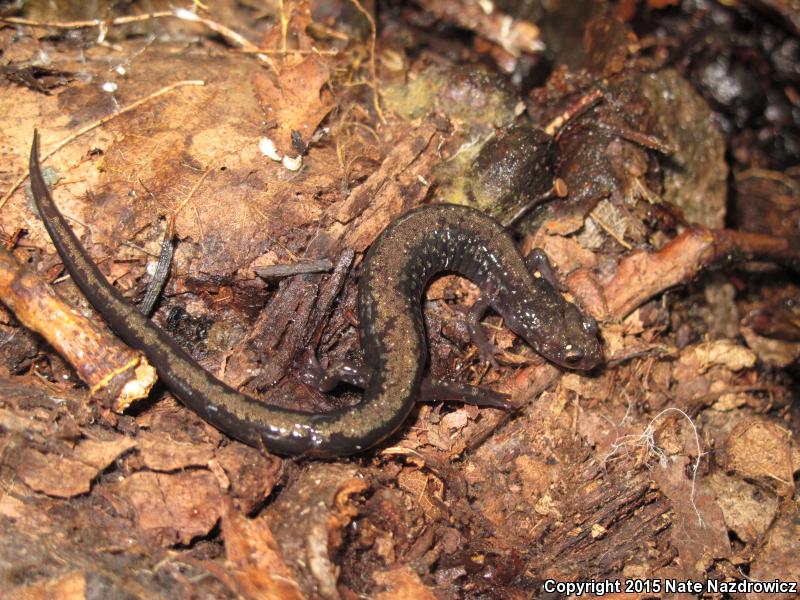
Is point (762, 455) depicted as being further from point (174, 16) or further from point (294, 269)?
point (174, 16)

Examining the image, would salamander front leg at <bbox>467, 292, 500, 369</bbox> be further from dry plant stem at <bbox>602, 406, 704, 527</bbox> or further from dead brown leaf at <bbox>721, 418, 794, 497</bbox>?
dead brown leaf at <bbox>721, 418, 794, 497</bbox>

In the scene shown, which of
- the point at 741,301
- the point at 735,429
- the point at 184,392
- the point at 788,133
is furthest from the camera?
the point at 788,133

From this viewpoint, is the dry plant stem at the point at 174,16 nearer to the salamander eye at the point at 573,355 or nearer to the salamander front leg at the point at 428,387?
the salamander front leg at the point at 428,387

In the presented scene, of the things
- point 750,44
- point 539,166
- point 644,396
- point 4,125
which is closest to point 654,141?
point 539,166

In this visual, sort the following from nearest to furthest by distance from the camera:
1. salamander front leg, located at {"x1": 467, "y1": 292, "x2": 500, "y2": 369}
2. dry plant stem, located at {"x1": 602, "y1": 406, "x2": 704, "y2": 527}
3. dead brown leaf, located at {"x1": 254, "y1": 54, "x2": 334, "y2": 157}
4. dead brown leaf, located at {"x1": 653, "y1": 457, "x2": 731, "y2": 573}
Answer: dead brown leaf, located at {"x1": 653, "y1": 457, "x2": 731, "y2": 573}
dry plant stem, located at {"x1": 602, "y1": 406, "x2": 704, "y2": 527}
salamander front leg, located at {"x1": 467, "y1": 292, "x2": 500, "y2": 369}
dead brown leaf, located at {"x1": 254, "y1": 54, "x2": 334, "y2": 157}

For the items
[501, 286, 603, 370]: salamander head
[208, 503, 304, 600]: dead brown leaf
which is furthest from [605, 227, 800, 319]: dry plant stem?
[208, 503, 304, 600]: dead brown leaf

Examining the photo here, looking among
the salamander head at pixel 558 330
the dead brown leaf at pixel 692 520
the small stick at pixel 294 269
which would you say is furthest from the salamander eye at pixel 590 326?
the small stick at pixel 294 269

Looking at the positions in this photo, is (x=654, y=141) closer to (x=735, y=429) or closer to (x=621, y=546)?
(x=735, y=429)
